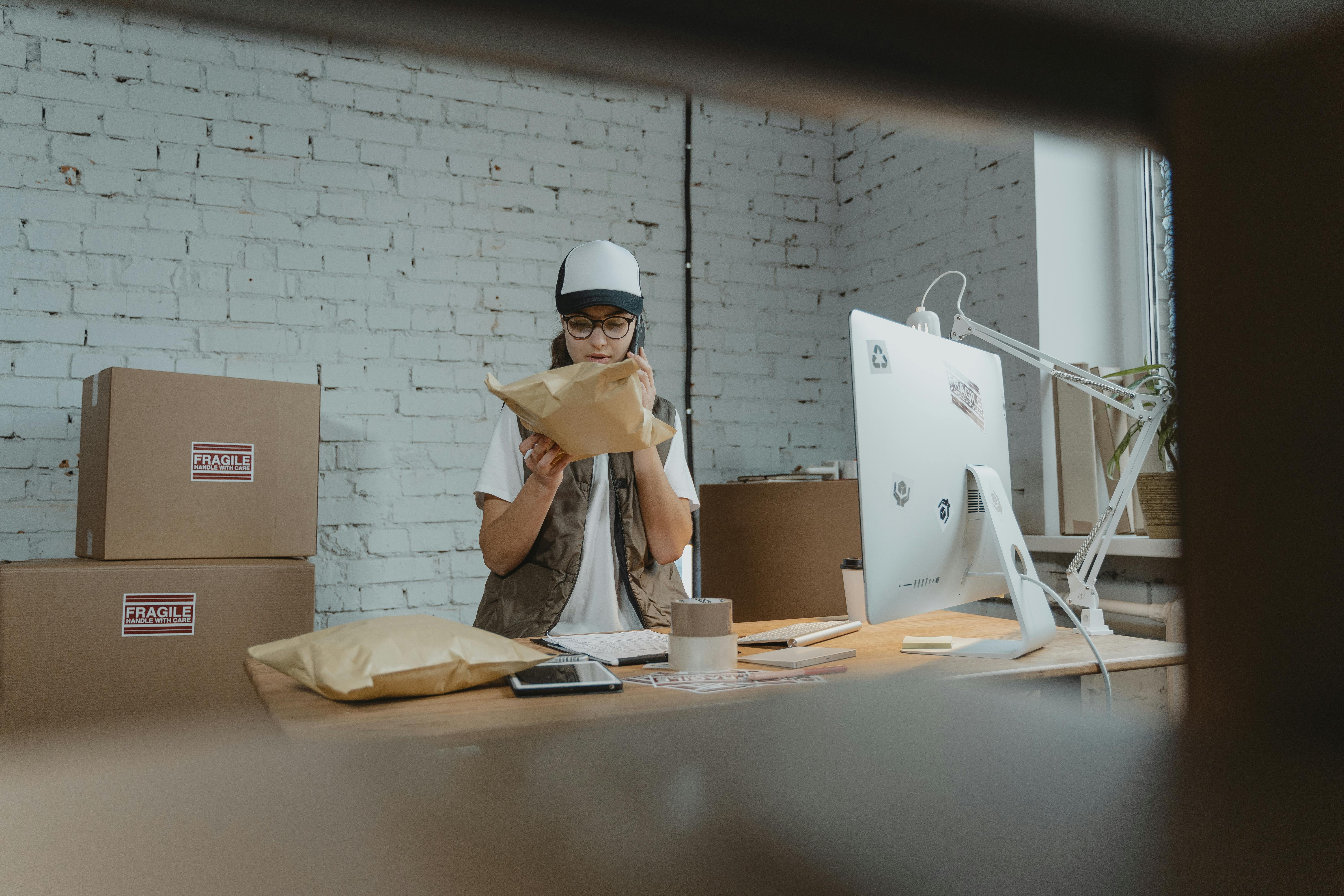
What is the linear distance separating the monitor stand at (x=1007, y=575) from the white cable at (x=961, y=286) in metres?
0.32

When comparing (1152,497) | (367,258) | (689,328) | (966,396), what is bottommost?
(1152,497)

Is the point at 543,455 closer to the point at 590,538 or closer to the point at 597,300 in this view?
the point at 597,300

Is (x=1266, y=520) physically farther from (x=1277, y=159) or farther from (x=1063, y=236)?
(x=1063, y=236)

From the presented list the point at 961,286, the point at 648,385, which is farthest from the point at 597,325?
the point at 961,286

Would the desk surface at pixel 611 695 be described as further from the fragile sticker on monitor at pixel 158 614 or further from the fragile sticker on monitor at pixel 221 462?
the fragile sticker on monitor at pixel 221 462

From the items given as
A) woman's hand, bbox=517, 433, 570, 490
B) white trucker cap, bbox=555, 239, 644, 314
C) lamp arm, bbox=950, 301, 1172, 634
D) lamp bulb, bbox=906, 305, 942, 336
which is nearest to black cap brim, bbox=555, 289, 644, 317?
white trucker cap, bbox=555, 239, 644, 314

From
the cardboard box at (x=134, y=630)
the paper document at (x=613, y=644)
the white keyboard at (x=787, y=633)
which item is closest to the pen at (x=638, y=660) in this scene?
the paper document at (x=613, y=644)

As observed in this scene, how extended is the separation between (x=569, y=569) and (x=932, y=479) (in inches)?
32.7

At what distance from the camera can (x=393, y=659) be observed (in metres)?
0.78

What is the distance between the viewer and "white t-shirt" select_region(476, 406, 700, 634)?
66.3 inches

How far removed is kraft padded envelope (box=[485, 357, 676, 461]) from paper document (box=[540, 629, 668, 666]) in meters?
0.29

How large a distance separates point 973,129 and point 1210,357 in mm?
44

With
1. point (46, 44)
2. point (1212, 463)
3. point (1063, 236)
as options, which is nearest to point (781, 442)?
point (1063, 236)

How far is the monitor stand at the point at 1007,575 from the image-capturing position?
1.08m
